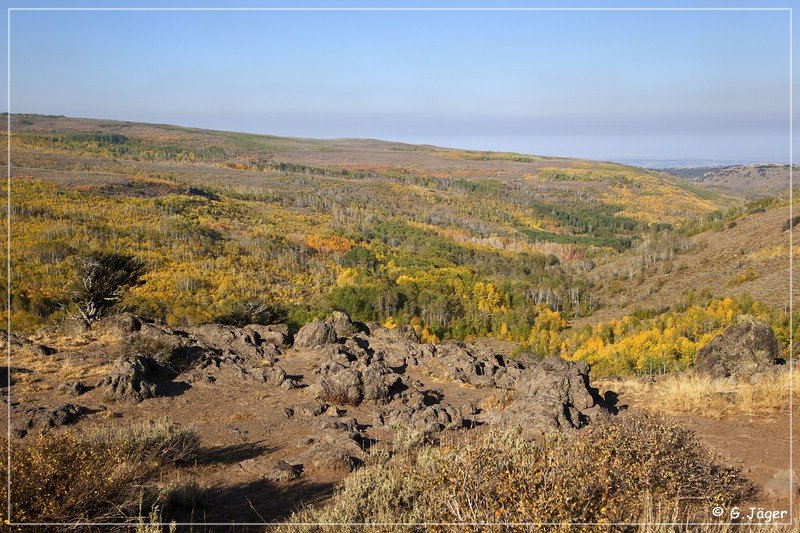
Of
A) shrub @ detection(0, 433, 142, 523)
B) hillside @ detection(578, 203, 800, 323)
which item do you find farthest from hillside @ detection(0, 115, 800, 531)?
hillside @ detection(578, 203, 800, 323)

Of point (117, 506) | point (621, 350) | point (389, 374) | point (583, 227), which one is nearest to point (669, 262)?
point (621, 350)

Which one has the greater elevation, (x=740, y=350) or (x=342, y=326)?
(x=740, y=350)

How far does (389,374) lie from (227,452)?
4.49m

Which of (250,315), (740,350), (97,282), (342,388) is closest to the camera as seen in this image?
(342,388)

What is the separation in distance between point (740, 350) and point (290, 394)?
1056 cm

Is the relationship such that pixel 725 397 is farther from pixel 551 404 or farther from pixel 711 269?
pixel 711 269

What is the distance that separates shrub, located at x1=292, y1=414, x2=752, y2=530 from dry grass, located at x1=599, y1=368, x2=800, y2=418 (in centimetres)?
384

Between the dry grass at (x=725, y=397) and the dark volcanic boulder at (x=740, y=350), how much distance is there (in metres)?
1.86

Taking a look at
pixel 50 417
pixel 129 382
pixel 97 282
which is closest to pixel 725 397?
pixel 129 382

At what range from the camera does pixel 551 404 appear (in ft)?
30.0

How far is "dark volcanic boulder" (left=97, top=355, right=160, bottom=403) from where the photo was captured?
10625 millimetres

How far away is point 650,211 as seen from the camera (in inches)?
5335

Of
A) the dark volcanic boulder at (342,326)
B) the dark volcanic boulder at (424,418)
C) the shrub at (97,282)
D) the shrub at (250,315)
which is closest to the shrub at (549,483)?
the dark volcanic boulder at (424,418)

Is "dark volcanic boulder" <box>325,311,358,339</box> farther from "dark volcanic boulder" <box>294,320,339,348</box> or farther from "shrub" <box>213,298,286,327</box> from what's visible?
"shrub" <box>213,298,286,327</box>
